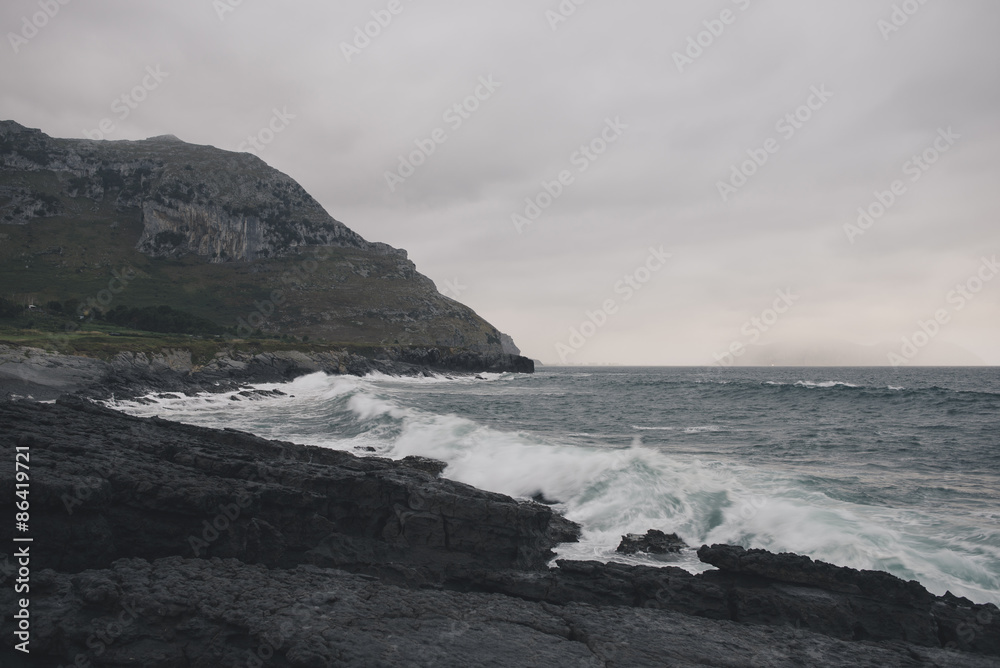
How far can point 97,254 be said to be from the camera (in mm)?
154750

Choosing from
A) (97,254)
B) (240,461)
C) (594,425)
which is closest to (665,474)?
(240,461)

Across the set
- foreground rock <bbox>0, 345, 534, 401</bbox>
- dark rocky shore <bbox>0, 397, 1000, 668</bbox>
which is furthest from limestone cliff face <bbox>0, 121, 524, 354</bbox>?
dark rocky shore <bbox>0, 397, 1000, 668</bbox>

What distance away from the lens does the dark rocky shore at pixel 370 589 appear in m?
6.98

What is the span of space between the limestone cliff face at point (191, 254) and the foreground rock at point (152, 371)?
47307mm

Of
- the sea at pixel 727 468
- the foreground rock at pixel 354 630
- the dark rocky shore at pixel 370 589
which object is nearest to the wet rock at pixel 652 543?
the sea at pixel 727 468

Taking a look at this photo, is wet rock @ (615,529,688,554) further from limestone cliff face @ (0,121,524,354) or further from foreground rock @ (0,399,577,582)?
limestone cliff face @ (0,121,524,354)

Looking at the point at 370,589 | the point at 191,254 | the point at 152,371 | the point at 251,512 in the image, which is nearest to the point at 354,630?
the point at 370,589

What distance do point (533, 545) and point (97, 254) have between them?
186915 mm

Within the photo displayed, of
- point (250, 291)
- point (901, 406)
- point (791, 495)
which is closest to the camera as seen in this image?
point (791, 495)

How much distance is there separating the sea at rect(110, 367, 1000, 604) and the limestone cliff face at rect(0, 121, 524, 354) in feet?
349

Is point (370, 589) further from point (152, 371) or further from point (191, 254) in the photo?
point (191, 254)

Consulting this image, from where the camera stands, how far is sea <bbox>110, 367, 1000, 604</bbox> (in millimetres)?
13977

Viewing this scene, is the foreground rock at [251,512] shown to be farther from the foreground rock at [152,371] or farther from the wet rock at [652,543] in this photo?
the foreground rock at [152,371]

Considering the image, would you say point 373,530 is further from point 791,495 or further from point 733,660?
point 791,495
